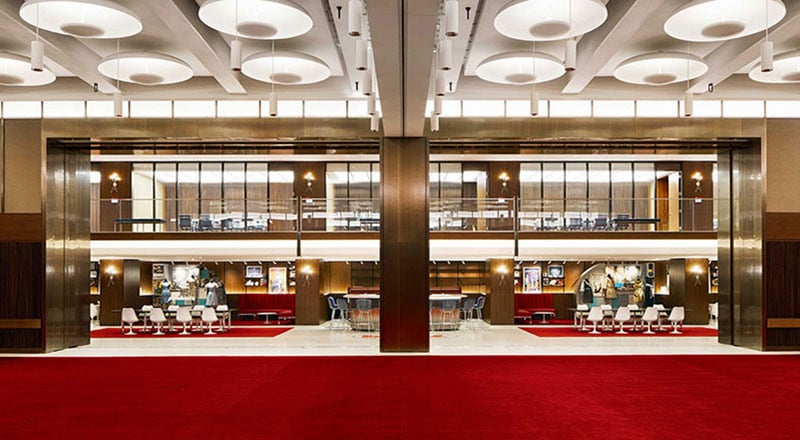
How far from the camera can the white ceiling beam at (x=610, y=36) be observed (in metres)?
9.23

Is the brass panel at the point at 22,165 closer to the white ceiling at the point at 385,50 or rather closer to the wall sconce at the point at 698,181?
the white ceiling at the point at 385,50

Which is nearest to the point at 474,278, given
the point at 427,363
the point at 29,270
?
the point at 427,363

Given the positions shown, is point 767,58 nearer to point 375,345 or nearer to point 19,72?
point 375,345

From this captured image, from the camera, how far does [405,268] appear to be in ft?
46.0

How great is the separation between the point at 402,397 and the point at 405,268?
503cm

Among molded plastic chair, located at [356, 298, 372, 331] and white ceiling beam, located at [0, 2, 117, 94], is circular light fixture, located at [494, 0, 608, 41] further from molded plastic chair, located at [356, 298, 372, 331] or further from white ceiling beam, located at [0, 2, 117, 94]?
molded plastic chair, located at [356, 298, 372, 331]

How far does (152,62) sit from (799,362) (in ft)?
43.0

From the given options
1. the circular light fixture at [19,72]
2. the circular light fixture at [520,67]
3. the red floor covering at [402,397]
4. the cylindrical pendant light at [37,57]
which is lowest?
the red floor covering at [402,397]

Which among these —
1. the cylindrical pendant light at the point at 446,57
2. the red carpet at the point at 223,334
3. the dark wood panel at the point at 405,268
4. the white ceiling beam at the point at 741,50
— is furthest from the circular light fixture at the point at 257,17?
the red carpet at the point at 223,334

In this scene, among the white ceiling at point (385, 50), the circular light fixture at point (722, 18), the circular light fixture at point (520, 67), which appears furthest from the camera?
the circular light fixture at point (520, 67)

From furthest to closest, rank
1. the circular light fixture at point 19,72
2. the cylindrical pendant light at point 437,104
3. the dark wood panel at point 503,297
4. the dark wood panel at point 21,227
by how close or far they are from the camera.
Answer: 1. the dark wood panel at point 503,297
2. the dark wood panel at point 21,227
3. the circular light fixture at point 19,72
4. the cylindrical pendant light at point 437,104

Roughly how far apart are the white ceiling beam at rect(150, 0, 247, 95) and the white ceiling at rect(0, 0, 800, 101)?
0.06 feet

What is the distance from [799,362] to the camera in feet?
41.1

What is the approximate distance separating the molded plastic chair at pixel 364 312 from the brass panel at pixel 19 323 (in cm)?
901
